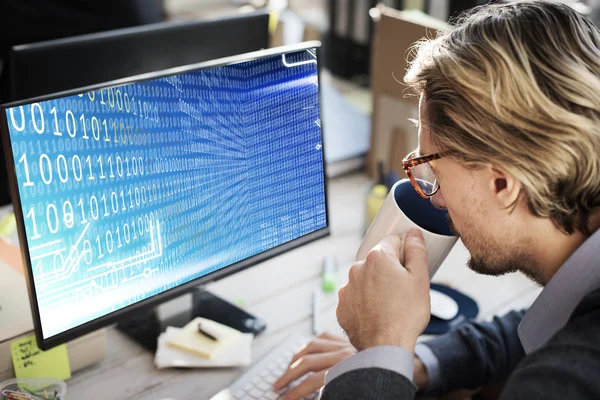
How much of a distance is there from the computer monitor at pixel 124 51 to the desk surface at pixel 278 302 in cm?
46

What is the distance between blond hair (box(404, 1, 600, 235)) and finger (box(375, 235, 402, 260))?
7.5 inches

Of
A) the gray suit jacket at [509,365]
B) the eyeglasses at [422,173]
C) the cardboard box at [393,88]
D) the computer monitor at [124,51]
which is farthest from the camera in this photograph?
the cardboard box at [393,88]

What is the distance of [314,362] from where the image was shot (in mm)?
1128

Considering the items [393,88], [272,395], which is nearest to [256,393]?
[272,395]

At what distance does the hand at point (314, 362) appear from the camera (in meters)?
1.09

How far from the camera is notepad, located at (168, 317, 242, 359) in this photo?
1.18 metres

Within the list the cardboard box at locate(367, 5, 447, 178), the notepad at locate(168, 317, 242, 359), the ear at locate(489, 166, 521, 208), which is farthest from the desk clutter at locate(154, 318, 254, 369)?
the cardboard box at locate(367, 5, 447, 178)

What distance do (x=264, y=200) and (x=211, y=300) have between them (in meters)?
0.28

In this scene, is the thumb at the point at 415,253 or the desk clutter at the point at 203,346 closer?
the thumb at the point at 415,253

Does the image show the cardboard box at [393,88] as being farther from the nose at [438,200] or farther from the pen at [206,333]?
the pen at [206,333]

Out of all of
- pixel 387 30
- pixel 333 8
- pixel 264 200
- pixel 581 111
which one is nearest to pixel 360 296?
pixel 264 200

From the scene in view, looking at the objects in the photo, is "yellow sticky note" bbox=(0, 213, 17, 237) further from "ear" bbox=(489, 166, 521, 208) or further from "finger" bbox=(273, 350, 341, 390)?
"ear" bbox=(489, 166, 521, 208)

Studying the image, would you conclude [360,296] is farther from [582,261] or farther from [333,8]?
[333,8]

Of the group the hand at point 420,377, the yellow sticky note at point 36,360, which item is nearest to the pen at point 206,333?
the yellow sticky note at point 36,360
